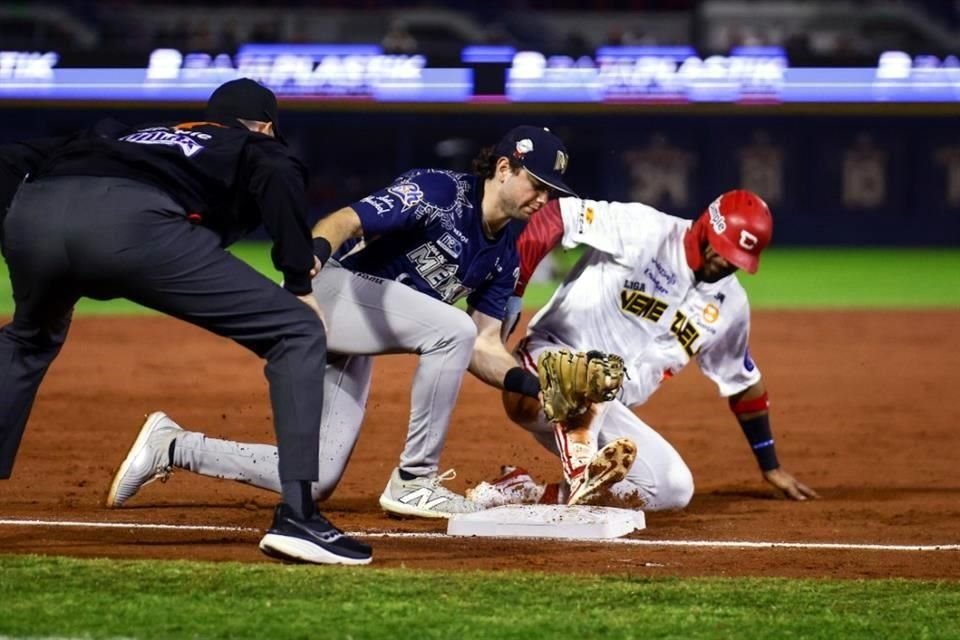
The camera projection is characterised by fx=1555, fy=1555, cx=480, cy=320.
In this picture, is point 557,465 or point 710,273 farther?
point 557,465

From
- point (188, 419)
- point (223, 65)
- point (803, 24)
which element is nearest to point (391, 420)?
point (188, 419)

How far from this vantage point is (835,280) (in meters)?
20.9

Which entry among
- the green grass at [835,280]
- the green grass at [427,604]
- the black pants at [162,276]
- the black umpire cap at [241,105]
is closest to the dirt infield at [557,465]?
the green grass at [427,604]

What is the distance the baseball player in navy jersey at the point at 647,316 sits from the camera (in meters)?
6.41

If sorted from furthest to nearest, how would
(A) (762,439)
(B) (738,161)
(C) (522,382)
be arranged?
(B) (738,161) < (A) (762,439) < (C) (522,382)

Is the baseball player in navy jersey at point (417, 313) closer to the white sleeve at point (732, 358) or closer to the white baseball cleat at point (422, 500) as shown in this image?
the white baseball cleat at point (422, 500)

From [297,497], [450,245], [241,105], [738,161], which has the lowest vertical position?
[297,497]

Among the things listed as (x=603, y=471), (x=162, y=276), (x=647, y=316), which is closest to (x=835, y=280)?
(x=647, y=316)

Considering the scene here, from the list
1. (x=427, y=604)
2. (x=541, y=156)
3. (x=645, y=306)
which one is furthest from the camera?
(x=645, y=306)

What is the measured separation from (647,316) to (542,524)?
131 centimetres

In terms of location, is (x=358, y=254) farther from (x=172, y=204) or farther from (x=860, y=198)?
(x=860, y=198)

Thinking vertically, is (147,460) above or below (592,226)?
below

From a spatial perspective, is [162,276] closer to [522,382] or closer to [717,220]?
[522,382]

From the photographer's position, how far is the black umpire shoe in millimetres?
4773
